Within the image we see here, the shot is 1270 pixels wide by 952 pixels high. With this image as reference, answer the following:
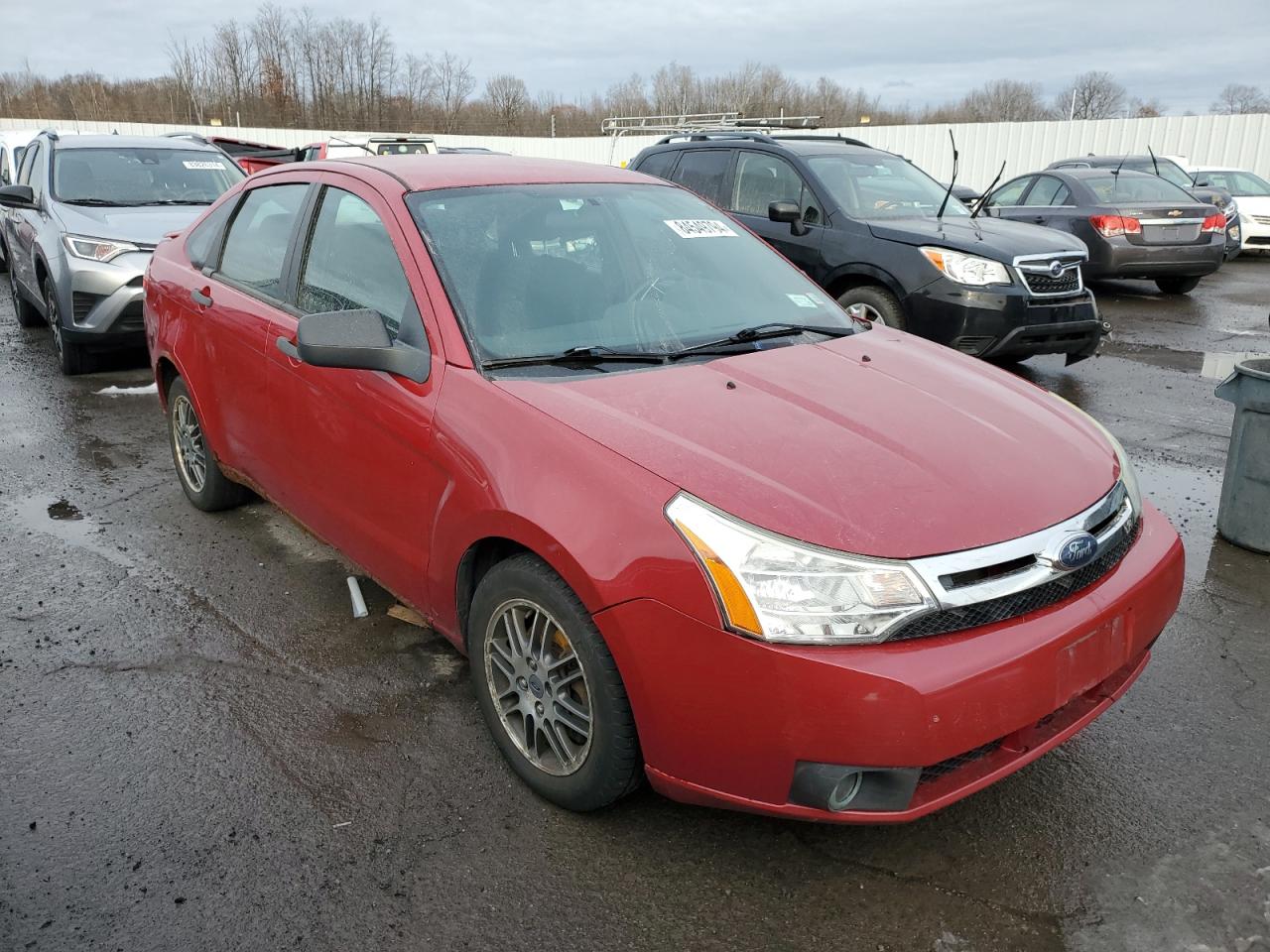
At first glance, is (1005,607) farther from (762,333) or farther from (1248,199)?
(1248,199)

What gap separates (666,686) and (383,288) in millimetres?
1751

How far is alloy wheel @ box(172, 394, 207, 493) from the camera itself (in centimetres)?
483

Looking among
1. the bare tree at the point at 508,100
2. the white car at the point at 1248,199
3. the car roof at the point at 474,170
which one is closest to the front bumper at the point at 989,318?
the car roof at the point at 474,170

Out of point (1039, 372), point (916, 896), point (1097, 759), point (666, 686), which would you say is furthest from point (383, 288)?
point (1039, 372)

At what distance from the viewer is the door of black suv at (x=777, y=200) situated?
7.82 metres

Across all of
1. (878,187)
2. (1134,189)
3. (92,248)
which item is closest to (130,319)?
(92,248)

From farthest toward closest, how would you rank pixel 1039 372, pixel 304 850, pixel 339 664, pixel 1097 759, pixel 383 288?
1. pixel 1039 372
2. pixel 339 664
3. pixel 383 288
4. pixel 1097 759
5. pixel 304 850

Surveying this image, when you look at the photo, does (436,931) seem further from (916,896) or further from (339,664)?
(339,664)

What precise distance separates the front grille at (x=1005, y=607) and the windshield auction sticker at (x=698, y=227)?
1.92 m

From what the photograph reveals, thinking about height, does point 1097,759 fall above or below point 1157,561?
below

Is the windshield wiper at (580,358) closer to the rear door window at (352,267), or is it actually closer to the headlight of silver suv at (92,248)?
the rear door window at (352,267)

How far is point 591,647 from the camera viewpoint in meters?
2.40

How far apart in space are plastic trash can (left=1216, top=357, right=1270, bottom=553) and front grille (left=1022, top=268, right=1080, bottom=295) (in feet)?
8.83

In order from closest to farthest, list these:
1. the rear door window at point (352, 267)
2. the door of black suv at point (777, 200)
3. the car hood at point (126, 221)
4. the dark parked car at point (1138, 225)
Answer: the rear door window at point (352, 267), the car hood at point (126, 221), the door of black suv at point (777, 200), the dark parked car at point (1138, 225)
